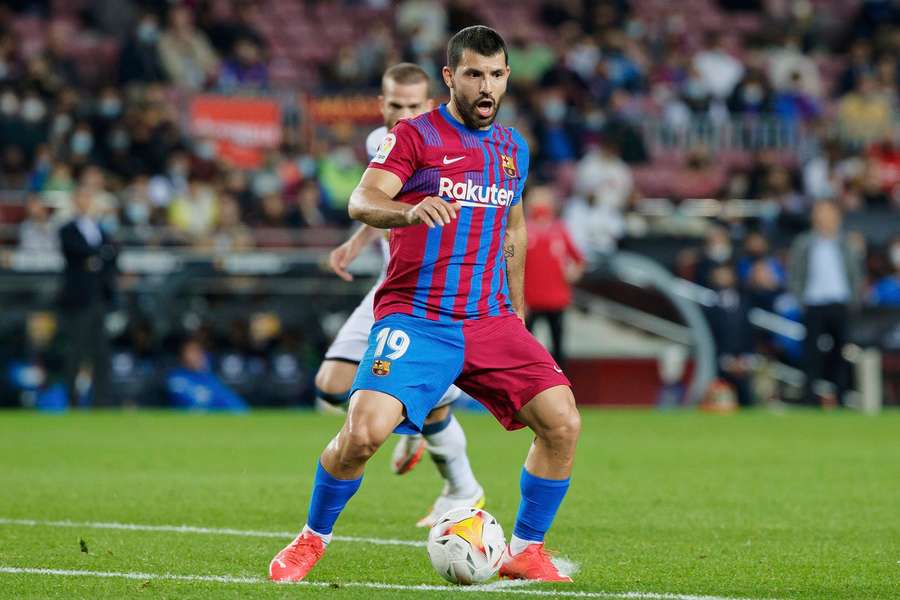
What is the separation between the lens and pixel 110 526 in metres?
7.69

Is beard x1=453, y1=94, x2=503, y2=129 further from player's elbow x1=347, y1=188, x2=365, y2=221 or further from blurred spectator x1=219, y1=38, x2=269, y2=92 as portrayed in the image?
blurred spectator x1=219, y1=38, x2=269, y2=92

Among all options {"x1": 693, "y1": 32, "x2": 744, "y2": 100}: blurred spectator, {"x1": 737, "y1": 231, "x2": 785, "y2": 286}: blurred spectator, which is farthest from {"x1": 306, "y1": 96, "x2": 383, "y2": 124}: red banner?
{"x1": 693, "y1": 32, "x2": 744, "y2": 100}: blurred spectator

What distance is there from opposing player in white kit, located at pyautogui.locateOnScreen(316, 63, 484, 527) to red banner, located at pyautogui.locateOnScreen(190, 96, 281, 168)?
1306 cm

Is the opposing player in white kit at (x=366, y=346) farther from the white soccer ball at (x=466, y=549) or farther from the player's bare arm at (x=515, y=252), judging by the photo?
the white soccer ball at (x=466, y=549)

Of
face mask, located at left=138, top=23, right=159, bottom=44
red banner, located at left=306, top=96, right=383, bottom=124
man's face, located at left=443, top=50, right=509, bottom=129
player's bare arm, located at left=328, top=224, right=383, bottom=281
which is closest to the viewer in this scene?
man's face, located at left=443, top=50, right=509, bottom=129

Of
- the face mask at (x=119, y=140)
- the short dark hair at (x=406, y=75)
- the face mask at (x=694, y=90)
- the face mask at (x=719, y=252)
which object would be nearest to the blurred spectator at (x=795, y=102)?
the face mask at (x=694, y=90)

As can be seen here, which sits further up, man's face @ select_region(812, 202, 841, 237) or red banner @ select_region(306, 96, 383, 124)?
red banner @ select_region(306, 96, 383, 124)

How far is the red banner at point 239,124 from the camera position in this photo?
21.1 m

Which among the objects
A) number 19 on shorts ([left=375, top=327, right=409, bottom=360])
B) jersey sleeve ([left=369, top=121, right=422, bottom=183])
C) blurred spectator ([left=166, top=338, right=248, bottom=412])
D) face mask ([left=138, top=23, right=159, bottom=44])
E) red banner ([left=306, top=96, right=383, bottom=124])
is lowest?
blurred spectator ([left=166, top=338, right=248, bottom=412])

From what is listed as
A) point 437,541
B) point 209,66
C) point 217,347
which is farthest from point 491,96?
point 209,66

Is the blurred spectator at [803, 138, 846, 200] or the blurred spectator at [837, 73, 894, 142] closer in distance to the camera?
the blurred spectator at [803, 138, 846, 200]

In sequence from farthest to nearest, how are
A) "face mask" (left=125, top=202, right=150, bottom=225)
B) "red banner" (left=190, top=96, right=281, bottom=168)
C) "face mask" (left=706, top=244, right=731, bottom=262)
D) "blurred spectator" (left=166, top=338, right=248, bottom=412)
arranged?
"red banner" (left=190, top=96, right=281, bottom=168)
"face mask" (left=125, top=202, right=150, bottom=225)
"face mask" (left=706, top=244, right=731, bottom=262)
"blurred spectator" (left=166, top=338, right=248, bottom=412)

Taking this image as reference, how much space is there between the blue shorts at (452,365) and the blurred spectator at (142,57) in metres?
16.8

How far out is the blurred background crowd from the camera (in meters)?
18.6
